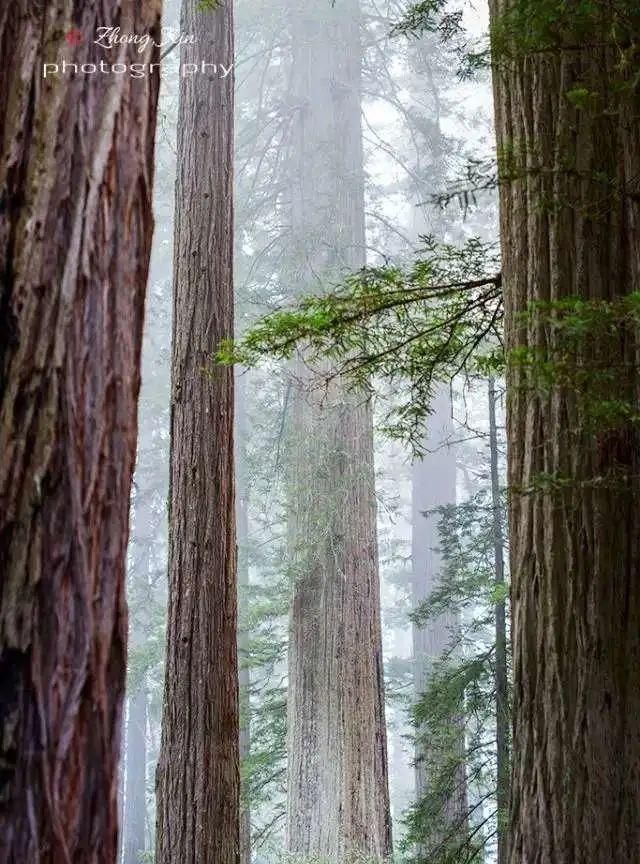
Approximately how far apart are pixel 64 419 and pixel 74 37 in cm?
72

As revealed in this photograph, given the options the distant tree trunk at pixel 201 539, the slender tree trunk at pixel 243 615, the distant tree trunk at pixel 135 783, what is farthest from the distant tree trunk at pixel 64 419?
the distant tree trunk at pixel 135 783

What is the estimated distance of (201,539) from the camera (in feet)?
18.1

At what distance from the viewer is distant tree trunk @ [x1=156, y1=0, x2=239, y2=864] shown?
5.30 meters

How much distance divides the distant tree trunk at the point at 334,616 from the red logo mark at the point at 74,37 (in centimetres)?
757

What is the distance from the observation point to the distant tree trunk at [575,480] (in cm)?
307

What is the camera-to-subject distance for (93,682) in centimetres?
177

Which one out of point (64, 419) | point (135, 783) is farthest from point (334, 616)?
point (135, 783)

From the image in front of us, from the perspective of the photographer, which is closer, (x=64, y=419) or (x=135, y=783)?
(x=64, y=419)

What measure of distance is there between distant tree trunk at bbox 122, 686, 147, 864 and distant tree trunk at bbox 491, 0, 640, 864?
22.5m

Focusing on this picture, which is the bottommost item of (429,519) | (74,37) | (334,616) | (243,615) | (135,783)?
(135,783)

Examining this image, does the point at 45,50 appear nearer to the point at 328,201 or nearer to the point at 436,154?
the point at 328,201

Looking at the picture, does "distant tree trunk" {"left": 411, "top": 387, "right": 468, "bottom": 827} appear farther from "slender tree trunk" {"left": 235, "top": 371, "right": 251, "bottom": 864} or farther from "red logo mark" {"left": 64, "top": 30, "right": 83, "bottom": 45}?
"red logo mark" {"left": 64, "top": 30, "right": 83, "bottom": 45}

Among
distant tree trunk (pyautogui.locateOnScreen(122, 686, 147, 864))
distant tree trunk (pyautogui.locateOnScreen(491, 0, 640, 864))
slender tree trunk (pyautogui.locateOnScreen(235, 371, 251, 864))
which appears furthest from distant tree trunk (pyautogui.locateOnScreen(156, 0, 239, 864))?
distant tree trunk (pyautogui.locateOnScreen(122, 686, 147, 864))

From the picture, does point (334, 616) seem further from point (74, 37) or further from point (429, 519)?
point (429, 519)
